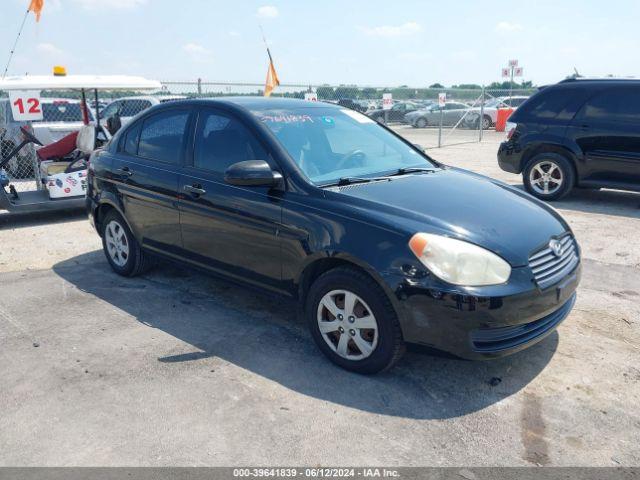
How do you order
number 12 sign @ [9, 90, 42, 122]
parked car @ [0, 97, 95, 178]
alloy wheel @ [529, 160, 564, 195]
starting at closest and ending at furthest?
number 12 sign @ [9, 90, 42, 122], alloy wheel @ [529, 160, 564, 195], parked car @ [0, 97, 95, 178]

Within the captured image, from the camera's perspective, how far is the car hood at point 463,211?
3.37 m

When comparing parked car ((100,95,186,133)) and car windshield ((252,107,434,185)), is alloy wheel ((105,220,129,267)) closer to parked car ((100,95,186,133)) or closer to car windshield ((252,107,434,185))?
car windshield ((252,107,434,185))

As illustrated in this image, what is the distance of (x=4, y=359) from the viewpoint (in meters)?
3.98

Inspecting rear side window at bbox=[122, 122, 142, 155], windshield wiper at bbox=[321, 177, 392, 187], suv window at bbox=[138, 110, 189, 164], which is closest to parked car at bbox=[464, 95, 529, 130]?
rear side window at bbox=[122, 122, 142, 155]

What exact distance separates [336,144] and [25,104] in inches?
227

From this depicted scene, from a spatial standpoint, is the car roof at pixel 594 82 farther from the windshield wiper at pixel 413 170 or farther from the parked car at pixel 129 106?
the parked car at pixel 129 106

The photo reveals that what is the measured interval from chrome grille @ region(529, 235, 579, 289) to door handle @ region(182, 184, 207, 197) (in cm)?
242

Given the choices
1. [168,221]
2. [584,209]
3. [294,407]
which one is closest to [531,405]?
[294,407]

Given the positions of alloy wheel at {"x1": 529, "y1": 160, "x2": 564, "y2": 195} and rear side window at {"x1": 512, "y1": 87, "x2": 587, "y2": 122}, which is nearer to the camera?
rear side window at {"x1": 512, "y1": 87, "x2": 587, "y2": 122}

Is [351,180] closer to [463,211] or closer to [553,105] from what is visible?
[463,211]

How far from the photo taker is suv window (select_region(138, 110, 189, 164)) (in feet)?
15.5

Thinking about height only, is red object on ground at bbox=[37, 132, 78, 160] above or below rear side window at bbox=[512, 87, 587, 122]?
below

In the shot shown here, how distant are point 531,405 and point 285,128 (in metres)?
2.48

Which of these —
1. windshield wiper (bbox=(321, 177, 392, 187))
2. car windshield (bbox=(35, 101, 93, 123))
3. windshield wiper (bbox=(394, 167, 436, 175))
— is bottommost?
windshield wiper (bbox=(321, 177, 392, 187))
